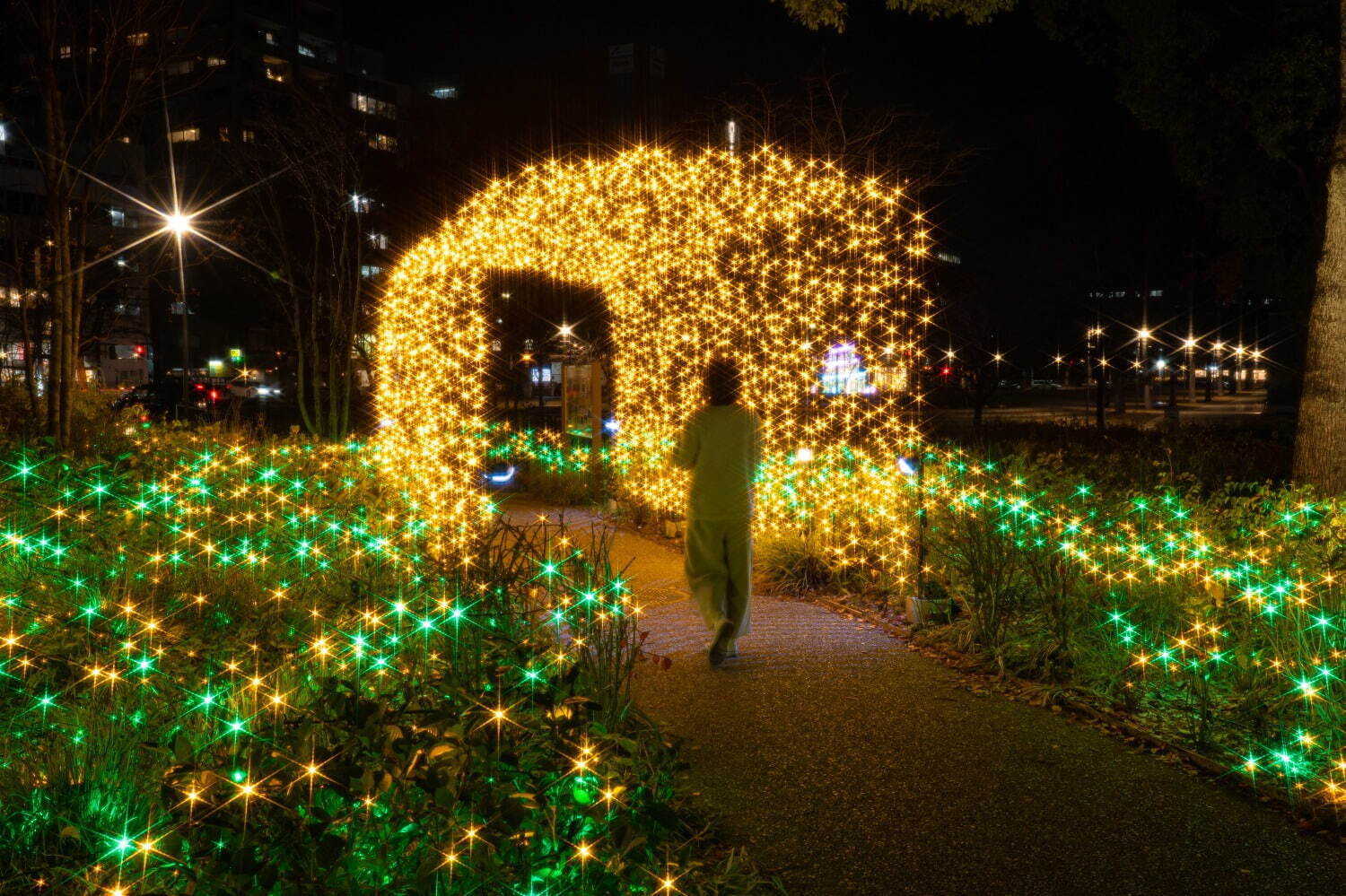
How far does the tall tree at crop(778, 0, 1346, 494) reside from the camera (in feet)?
42.1

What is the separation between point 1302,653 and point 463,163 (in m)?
26.6

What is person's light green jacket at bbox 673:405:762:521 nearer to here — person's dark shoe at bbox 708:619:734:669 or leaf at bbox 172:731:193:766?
person's dark shoe at bbox 708:619:734:669

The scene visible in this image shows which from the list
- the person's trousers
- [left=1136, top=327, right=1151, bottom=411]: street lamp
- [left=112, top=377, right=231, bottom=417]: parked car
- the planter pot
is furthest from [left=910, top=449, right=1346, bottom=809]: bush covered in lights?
[left=112, top=377, right=231, bottom=417]: parked car

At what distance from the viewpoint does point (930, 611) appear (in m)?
7.16

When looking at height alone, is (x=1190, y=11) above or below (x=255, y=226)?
above

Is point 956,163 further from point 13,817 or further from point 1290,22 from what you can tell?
point 13,817

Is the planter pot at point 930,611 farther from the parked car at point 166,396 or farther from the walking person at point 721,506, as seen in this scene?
the parked car at point 166,396

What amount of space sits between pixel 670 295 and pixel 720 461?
510 centimetres

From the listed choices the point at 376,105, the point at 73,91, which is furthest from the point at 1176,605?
the point at 376,105

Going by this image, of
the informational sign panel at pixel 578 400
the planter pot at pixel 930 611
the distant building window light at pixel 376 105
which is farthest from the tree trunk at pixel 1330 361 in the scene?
the distant building window light at pixel 376 105

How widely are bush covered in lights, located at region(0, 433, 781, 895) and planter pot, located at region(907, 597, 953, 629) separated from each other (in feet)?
8.13

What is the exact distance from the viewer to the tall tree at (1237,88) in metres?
12.8

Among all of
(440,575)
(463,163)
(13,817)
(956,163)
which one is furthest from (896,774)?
(463,163)

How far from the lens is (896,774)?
459 cm
